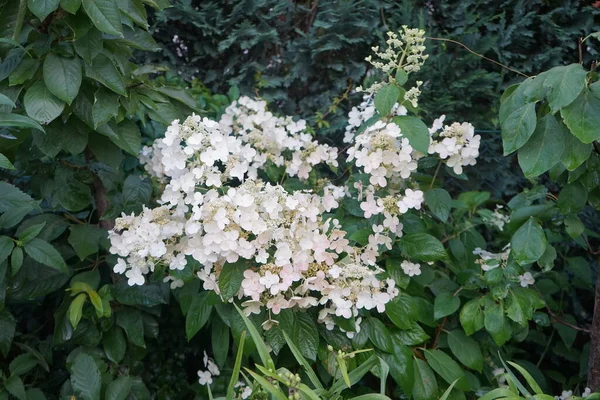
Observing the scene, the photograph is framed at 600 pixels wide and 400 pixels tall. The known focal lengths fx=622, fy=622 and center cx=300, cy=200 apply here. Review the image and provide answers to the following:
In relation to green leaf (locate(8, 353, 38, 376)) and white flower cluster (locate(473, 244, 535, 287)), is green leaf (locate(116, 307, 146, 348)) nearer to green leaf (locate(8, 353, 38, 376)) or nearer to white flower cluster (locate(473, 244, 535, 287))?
green leaf (locate(8, 353, 38, 376))

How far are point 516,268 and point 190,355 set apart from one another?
52.3 inches

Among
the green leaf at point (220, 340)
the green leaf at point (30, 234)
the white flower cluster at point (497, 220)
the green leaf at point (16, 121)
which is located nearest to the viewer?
the green leaf at point (16, 121)

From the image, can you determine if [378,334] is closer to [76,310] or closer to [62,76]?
[76,310]

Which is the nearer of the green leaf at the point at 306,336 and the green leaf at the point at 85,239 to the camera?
the green leaf at the point at 306,336

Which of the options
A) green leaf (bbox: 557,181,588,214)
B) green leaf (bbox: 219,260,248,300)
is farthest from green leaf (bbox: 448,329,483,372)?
green leaf (bbox: 219,260,248,300)

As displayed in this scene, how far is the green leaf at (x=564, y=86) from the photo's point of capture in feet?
4.48

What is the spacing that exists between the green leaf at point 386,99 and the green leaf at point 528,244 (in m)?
0.49

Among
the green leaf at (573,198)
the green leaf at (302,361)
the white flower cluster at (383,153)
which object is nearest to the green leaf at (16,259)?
the green leaf at (302,361)

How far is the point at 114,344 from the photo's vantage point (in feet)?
6.25

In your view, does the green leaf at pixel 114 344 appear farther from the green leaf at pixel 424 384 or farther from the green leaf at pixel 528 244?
the green leaf at pixel 528 244

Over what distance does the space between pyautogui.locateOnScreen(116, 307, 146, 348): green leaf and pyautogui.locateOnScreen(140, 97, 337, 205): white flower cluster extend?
37cm

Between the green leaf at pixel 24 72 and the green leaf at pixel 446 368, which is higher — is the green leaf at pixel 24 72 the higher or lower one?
the higher one

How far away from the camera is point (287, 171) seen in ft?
6.43

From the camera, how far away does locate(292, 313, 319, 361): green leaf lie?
160 centimetres
